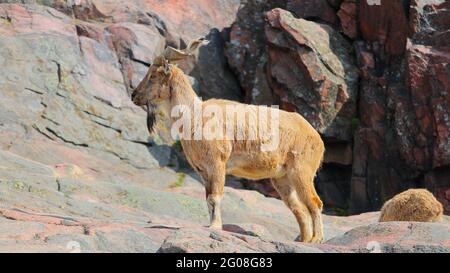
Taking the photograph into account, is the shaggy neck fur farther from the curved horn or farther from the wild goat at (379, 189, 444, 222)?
the wild goat at (379, 189, 444, 222)

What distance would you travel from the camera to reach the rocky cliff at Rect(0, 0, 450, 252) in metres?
24.2

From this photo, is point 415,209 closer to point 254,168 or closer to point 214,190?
point 254,168

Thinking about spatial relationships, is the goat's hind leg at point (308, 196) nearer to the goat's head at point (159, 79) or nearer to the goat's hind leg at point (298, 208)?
the goat's hind leg at point (298, 208)

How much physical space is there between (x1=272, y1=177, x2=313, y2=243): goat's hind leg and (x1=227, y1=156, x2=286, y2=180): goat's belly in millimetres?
293

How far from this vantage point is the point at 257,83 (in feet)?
94.6

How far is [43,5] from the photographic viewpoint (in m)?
28.7

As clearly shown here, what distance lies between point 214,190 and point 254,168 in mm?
1039

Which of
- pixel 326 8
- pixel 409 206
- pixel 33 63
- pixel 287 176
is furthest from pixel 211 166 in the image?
pixel 326 8

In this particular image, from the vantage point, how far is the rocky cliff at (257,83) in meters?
24.2

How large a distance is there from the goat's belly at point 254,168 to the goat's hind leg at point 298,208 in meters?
0.29
